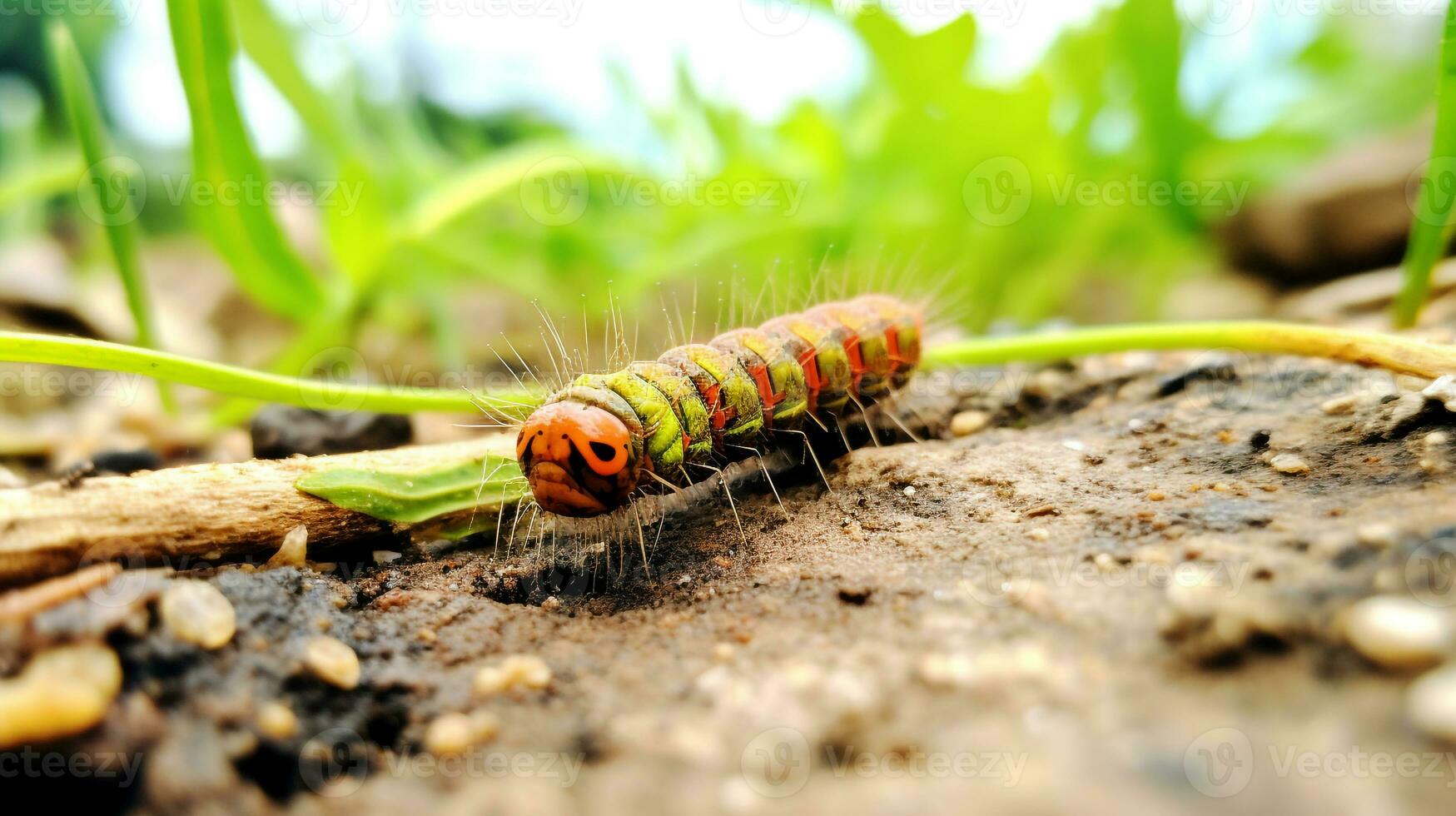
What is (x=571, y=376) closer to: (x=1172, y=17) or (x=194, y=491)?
(x=194, y=491)

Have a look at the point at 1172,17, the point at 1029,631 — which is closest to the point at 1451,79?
the point at 1172,17

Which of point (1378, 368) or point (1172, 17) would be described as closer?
point (1378, 368)

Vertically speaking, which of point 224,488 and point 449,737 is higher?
point 224,488
